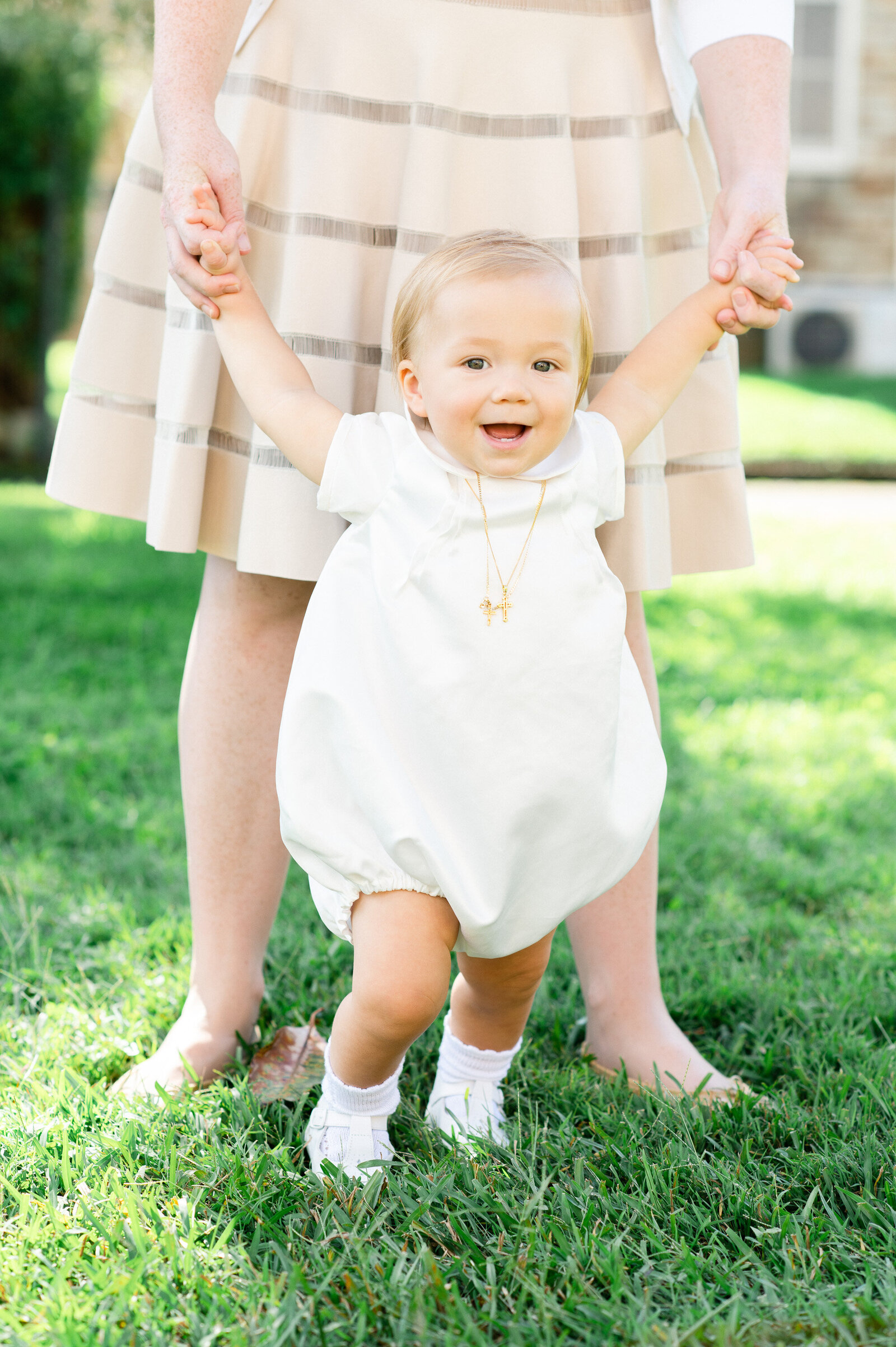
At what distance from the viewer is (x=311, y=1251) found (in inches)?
48.8

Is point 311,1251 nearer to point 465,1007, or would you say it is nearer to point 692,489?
point 465,1007

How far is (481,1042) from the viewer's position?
1.52 metres

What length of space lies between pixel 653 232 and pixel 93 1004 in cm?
127

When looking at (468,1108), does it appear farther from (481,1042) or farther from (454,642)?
(454,642)

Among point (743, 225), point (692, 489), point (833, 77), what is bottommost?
point (692, 489)

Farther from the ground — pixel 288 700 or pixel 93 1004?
pixel 288 700

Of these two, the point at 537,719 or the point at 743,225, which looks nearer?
the point at 537,719

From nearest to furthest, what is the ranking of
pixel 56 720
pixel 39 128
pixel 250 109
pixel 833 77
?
pixel 250 109 < pixel 56 720 < pixel 39 128 < pixel 833 77

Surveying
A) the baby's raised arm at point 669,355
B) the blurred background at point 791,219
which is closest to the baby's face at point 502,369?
the baby's raised arm at point 669,355

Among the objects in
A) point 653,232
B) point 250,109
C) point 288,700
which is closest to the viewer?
point 288,700

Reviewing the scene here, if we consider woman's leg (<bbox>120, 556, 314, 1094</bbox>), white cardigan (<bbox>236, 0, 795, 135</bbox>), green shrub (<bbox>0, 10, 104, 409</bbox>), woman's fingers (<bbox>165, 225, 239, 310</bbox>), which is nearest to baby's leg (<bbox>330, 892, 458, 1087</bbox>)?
woman's leg (<bbox>120, 556, 314, 1094</bbox>)

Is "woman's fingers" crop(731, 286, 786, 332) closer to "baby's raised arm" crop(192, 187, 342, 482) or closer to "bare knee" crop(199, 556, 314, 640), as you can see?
"baby's raised arm" crop(192, 187, 342, 482)

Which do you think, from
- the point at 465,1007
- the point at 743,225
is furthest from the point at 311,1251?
the point at 743,225

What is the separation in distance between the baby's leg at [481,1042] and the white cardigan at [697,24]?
104 cm
